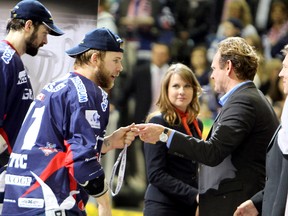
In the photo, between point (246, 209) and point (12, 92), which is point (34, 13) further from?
point (246, 209)

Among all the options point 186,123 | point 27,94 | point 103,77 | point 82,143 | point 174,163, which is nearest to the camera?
point 82,143

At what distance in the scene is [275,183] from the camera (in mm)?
4336

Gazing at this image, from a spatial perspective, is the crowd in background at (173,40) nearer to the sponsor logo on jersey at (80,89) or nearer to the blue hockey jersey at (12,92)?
the blue hockey jersey at (12,92)

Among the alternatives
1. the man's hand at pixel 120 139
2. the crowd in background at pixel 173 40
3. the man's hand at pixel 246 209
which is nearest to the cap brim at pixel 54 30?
the man's hand at pixel 120 139

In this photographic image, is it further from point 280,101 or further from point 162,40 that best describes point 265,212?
point 162,40

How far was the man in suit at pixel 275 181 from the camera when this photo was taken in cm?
417

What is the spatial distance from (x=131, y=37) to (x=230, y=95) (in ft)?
18.3

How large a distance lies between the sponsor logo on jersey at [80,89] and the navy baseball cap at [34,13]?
720 mm

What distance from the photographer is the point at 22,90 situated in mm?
4871

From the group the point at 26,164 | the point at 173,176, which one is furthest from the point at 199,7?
the point at 26,164

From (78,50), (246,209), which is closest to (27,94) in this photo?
(78,50)

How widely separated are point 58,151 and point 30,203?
317 millimetres

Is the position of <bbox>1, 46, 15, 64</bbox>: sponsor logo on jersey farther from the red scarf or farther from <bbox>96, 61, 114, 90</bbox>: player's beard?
the red scarf

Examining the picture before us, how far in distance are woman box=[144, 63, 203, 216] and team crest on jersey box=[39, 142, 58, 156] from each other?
1406mm
